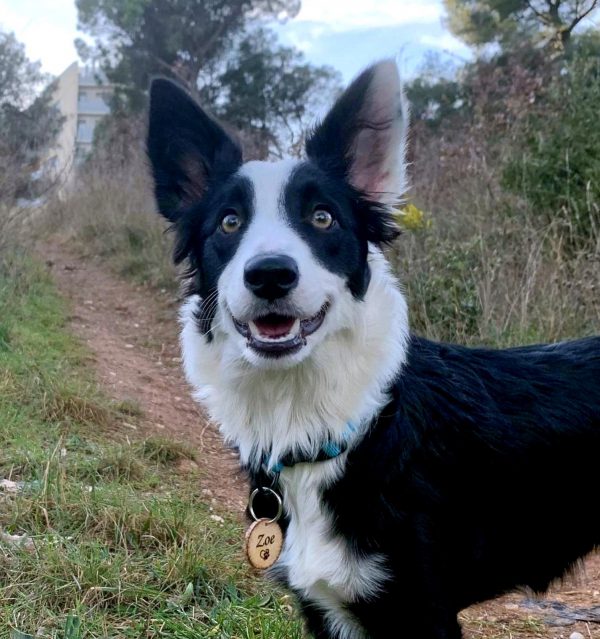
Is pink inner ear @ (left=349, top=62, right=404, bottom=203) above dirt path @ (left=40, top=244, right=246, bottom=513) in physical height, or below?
above

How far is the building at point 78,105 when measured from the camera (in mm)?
13133

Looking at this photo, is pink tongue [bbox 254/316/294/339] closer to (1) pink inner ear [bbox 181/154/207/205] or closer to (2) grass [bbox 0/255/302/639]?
(1) pink inner ear [bbox 181/154/207/205]

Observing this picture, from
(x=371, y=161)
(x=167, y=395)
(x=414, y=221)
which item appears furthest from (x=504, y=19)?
(x=371, y=161)

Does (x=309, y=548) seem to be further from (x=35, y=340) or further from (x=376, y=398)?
(x=35, y=340)

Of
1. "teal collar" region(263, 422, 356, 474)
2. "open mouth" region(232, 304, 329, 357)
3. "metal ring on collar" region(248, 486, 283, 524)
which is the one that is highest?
"open mouth" region(232, 304, 329, 357)

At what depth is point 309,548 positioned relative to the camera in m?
2.05

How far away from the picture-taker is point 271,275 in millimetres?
1887

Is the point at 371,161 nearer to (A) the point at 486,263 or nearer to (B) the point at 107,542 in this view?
(B) the point at 107,542

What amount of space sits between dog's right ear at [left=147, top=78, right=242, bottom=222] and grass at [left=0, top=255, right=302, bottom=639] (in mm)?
1310

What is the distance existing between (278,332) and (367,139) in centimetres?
76

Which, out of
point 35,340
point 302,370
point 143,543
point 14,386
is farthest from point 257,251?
point 35,340

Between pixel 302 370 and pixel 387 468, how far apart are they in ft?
1.24

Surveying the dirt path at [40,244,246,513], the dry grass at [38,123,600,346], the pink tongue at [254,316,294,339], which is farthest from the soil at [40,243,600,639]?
the dry grass at [38,123,600,346]

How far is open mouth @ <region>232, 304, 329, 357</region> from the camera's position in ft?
6.59
